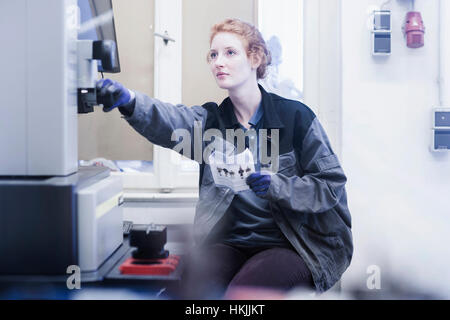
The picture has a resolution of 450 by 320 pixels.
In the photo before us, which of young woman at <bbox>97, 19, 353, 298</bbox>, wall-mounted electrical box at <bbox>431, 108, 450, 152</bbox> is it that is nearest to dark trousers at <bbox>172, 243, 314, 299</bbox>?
young woman at <bbox>97, 19, 353, 298</bbox>

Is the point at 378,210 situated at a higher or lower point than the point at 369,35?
lower

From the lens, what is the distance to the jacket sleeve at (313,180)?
107 centimetres

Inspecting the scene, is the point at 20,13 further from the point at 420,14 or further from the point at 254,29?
the point at 420,14

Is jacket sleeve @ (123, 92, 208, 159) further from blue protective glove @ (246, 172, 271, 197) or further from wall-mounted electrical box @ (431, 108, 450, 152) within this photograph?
wall-mounted electrical box @ (431, 108, 450, 152)

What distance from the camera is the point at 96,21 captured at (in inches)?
38.2

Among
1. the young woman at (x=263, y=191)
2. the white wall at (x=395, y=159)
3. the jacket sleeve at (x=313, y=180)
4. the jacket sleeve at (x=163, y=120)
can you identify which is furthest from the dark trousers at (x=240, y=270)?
the white wall at (x=395, y=159)

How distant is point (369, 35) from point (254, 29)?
462 millimetres

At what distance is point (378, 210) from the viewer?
1.47 metres

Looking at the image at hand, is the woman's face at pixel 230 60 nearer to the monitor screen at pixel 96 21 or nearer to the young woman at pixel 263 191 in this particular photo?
the young woman at pixel 263 191

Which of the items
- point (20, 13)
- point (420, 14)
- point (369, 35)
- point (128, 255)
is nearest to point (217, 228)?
point (128, 255)

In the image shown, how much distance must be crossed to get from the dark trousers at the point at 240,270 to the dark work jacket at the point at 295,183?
5 centimetres

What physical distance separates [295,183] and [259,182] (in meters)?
0.13

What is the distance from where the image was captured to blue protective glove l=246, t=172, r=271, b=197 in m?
1.00
